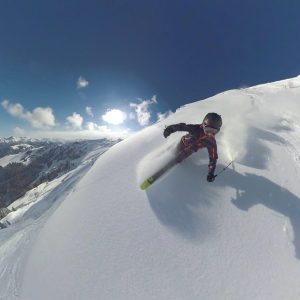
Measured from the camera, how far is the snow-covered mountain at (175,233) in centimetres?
711

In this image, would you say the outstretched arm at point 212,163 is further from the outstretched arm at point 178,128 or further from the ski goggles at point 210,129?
the outstretched arm at point 178,128

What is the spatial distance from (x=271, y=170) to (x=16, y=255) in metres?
9.36

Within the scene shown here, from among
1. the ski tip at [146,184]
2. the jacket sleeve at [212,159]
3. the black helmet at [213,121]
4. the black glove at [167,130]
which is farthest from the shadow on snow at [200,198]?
the black helmet at [213,121]

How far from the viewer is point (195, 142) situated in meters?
10.8

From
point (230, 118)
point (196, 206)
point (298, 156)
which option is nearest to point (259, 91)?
point (230, 118)

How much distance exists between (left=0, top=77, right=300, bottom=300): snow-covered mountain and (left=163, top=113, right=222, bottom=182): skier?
0.48 metres

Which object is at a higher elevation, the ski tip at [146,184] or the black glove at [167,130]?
the black glove at [167,130]

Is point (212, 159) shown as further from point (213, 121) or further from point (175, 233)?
point (175, 233)

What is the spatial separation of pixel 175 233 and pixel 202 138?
144 inches

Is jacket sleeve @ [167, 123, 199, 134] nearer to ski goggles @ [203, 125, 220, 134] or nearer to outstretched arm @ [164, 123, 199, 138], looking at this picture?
outstretched arm @ [164, 123, 199, 138]

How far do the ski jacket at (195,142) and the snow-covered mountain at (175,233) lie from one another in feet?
1.59

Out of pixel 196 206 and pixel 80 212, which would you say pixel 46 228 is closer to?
pixel 80 212

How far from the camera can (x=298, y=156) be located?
10852 millimetres

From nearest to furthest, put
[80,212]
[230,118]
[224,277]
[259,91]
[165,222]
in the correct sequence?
1. [224,277]
2. [165,222]
3. [80,212]
4. [230,118]
5. [259,91]
